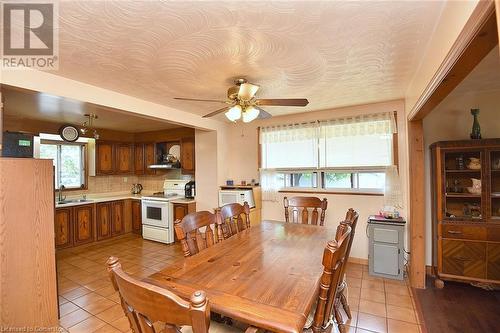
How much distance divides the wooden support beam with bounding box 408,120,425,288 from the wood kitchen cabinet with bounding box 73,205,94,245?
198 inches

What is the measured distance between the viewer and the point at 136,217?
505cm

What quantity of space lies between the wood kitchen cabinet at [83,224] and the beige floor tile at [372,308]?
14.7 feet

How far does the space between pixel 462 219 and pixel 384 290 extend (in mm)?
1167

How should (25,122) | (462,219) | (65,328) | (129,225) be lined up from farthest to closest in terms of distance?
(129,225)
(25,122)
(462,219)
(65,328)

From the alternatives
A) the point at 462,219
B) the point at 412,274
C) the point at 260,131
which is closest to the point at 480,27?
the point at 462,219

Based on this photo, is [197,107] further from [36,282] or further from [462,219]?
[462,219]

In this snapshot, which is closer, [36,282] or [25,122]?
[36,282]

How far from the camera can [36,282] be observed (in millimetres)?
1807

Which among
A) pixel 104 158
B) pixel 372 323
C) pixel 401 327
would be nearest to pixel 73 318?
pixel 372 323

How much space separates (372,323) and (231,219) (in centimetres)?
154

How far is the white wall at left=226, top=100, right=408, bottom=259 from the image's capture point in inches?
125

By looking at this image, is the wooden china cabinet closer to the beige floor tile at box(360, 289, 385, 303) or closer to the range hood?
the beige floor tile at box(360, 289, 385, 303)

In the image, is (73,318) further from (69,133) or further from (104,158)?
(104,158)

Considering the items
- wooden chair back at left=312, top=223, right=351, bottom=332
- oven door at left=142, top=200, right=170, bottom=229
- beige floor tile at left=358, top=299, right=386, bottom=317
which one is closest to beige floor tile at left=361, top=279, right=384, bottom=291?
beige floor tile at left=358, top=299, right=386, bottom=317
